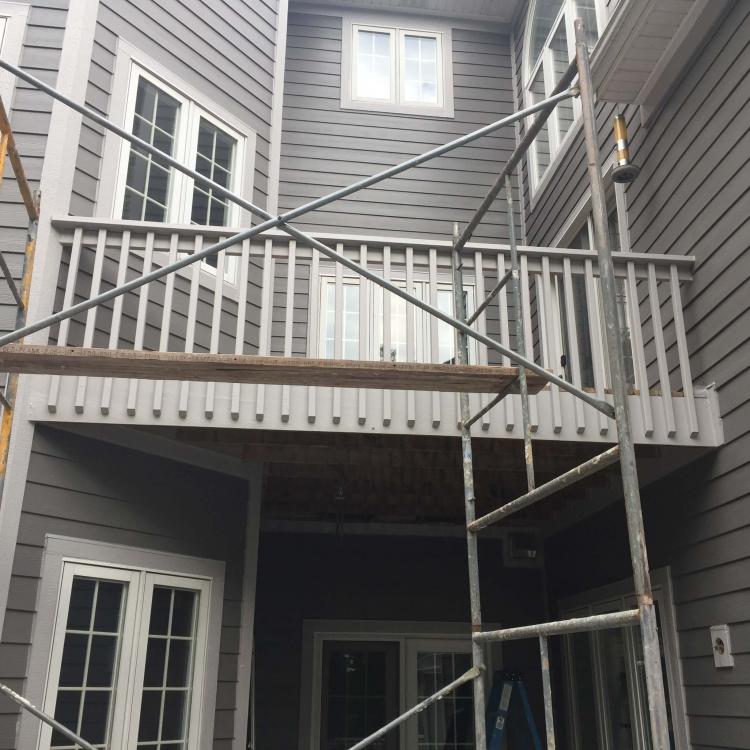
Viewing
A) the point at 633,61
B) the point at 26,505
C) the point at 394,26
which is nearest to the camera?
the point at 26,505

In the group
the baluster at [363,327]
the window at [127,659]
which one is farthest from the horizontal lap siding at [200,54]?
the window at [127,659]

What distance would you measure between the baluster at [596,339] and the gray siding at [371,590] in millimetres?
3271

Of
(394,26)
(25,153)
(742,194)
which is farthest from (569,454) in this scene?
(394,26)

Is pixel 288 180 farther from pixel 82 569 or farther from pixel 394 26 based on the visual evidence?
pixel 82 569

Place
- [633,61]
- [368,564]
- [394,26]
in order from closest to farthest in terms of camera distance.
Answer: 1. [633,61]
2. [368,564]
3. [394,26]

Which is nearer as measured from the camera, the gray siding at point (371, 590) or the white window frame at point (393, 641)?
the white window frame at point (393, 641)

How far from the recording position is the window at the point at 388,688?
684 cm

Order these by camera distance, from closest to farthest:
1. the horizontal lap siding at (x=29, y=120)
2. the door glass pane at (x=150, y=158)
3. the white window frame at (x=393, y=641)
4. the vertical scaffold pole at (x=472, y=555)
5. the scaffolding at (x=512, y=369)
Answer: the scaffolding at (x=512, y=369)
the vertical scaffold pole at (x=472, y=555)
the horizontal lap siding at (x=29, y=120)
the door glass pane at (x=150, y=158)
the white window frame at (x=393, y=641)

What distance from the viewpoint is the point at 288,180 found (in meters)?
7.49

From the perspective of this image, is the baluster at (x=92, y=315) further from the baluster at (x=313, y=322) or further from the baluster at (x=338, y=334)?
the baluster at (x=338, y=334)

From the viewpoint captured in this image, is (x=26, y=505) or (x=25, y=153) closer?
(x=26, y=505)

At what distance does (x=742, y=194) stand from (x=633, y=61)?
4.19 ft

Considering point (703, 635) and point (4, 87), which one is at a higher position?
point (4, 87)

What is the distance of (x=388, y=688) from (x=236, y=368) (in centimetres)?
490
